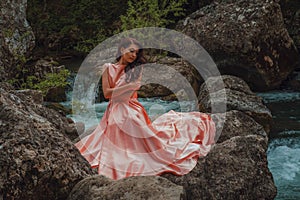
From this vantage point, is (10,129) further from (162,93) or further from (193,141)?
(162,93)

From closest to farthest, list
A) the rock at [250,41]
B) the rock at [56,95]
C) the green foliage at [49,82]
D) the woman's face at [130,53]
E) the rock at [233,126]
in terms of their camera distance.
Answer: the woman's face at [130,53] → the rock at [233,126] → the green foliage at [49,82] → the rock at [56,95] → the rock at [250,41]

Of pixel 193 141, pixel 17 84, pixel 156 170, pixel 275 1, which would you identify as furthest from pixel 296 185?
pixel 17 84

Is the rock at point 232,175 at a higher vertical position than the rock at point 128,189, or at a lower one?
lower

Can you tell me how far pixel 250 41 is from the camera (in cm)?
776

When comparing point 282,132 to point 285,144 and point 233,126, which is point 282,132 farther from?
point 233,126

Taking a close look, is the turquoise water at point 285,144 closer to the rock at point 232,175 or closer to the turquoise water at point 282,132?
the turquoise water at point 282,132

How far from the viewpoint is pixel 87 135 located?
180 inches

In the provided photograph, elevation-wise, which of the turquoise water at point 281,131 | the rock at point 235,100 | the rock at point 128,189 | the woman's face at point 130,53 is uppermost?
the woman's face at point 130,53

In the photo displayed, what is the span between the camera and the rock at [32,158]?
2311 mm

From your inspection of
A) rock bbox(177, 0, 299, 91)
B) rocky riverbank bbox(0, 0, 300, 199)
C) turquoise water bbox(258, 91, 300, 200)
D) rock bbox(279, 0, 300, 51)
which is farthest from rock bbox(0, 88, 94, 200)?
rock bbox(279, 0, 300, 51)

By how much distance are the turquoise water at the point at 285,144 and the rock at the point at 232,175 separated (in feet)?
3.12

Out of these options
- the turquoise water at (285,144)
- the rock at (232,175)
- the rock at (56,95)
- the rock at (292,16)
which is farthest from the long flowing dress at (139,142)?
the rock at (292,16)

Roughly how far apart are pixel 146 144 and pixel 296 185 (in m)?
1.71

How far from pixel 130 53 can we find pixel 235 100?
80.6 inches
